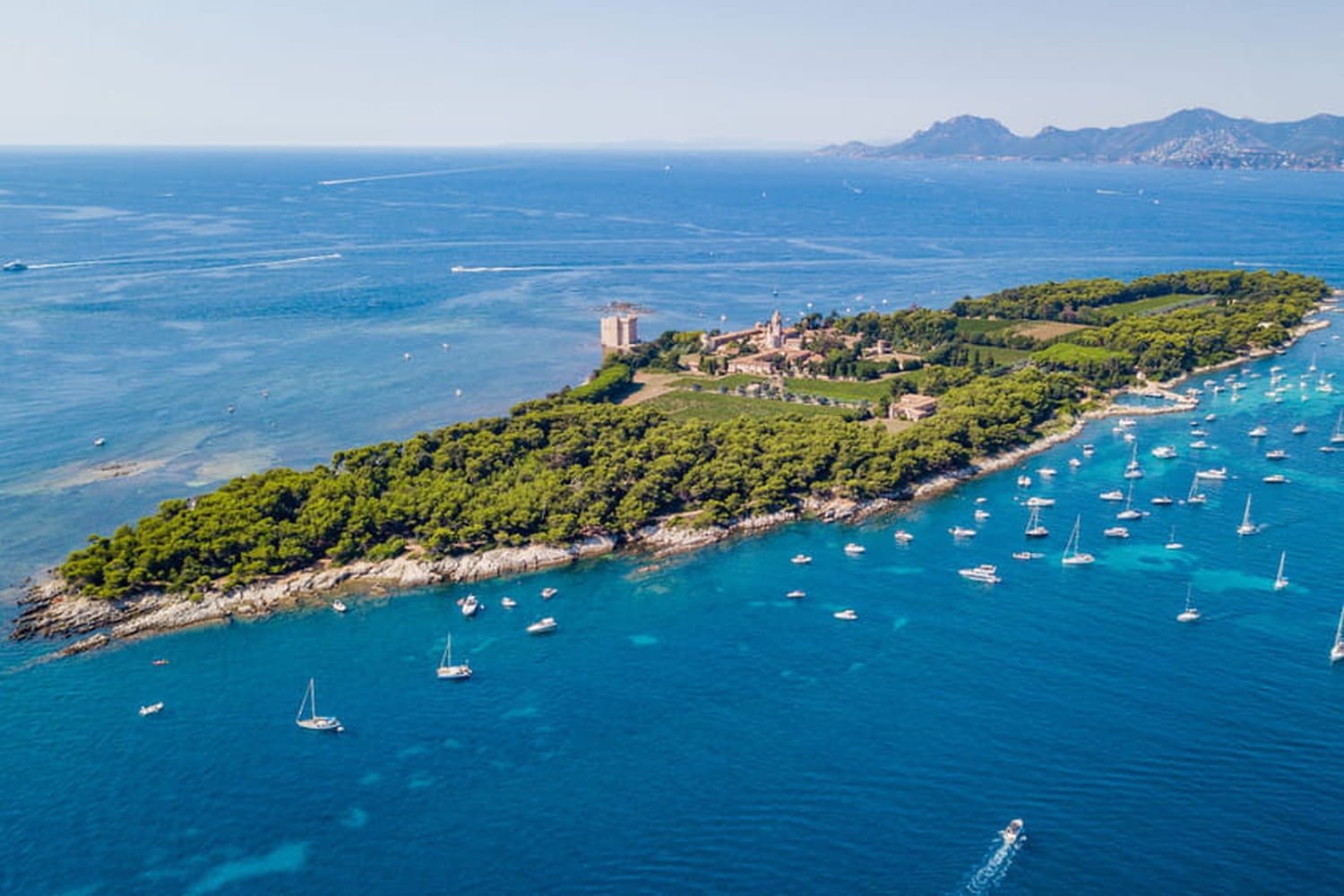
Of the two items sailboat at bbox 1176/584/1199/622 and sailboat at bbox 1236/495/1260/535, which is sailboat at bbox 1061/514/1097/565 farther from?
sailboat at bbox 1236/495/1260/535

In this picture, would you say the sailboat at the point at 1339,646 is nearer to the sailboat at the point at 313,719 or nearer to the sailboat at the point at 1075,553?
the sailboat at the point at 1075,553

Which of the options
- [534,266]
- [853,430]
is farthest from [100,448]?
[534,266]

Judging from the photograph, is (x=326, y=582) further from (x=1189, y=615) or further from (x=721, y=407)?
(x=1189, y=615)

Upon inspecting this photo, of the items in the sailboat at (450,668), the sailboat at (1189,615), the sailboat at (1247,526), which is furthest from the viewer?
the sailboat at (1247,526)

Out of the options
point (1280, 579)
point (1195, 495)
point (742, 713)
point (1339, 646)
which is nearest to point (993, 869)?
point (742, 713)

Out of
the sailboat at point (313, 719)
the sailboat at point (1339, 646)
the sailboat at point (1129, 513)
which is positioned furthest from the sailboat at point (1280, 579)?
the sailboat at point (313, 719)

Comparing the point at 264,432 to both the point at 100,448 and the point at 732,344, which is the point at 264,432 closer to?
the point at 100,448
